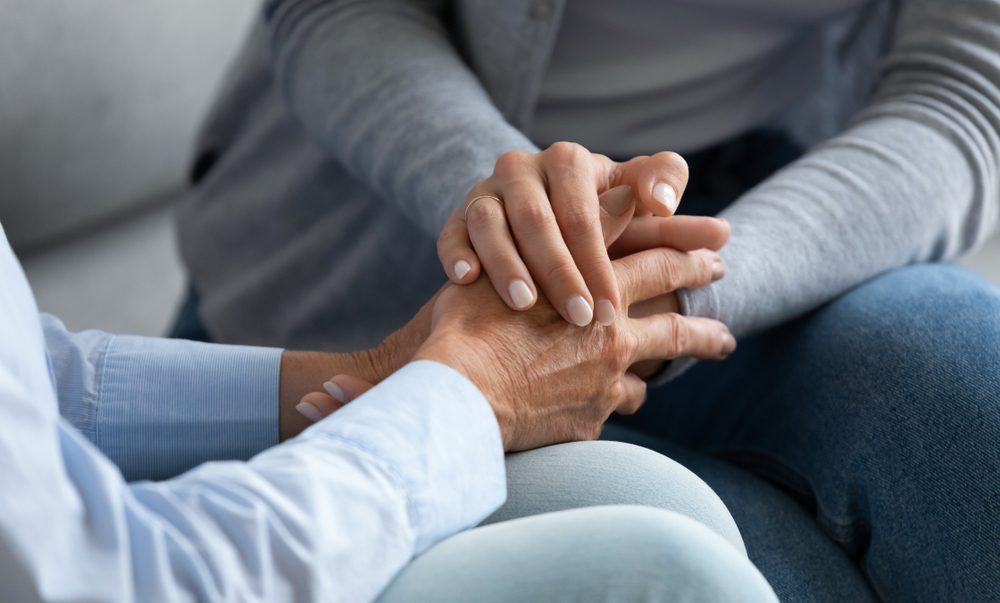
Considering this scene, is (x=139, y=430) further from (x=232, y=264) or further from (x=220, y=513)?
(x=232, y=264)

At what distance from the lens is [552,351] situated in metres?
0.68

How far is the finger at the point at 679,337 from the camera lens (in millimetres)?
724

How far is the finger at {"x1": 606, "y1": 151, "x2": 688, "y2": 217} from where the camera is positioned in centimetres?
72

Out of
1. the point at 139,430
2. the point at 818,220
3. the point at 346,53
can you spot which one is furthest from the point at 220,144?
the point at 818,220

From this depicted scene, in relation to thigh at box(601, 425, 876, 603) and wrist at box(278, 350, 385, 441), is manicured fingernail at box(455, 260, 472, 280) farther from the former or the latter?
thigh at box(601, 425, 876, 603)

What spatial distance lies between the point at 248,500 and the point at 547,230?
0.95ft

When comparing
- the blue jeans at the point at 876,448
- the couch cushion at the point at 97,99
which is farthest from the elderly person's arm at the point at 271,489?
the couch cushion at the point at 97,99

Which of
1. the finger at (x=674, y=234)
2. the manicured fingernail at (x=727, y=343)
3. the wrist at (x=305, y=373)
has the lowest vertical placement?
the manicured fingernail at (x=727, y=343)

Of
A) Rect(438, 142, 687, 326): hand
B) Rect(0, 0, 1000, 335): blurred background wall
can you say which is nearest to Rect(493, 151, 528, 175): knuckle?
Rect(438, 142, 687, 326): hand

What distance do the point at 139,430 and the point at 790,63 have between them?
747mm

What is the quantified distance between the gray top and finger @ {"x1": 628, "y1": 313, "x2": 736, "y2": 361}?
A: 293 mm

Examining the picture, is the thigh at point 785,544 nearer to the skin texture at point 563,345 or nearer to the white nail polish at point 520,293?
the skin texture at point 563,345

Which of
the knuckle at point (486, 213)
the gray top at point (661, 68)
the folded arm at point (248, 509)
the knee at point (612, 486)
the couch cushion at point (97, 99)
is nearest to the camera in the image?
the folded arm at point (248, 509)

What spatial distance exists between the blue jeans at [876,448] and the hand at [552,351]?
4.3 inches
